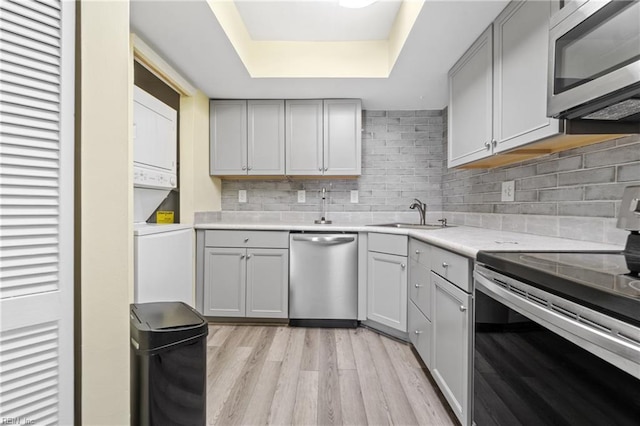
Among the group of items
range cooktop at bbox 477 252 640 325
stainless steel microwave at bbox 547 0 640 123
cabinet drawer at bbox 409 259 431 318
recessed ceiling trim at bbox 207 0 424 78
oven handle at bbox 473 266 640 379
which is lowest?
cabinet drawer at bbox 409 259 431 318

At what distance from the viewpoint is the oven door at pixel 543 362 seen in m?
0.62

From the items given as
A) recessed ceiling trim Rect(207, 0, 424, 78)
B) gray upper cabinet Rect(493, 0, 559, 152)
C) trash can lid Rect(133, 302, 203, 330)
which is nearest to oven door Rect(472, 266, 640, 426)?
gray upper cabinet Rect(493, 0, 559, 152)

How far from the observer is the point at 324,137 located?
120 inches

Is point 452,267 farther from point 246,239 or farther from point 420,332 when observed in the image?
point 246,239

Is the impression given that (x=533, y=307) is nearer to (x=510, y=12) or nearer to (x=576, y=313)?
(x=576, y=313)

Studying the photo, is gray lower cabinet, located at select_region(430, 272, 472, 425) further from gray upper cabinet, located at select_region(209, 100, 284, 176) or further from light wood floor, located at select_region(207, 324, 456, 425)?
gray upper cabinet, located at select_region(209, 100, 284, 176)

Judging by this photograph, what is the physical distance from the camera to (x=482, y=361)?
1196mm

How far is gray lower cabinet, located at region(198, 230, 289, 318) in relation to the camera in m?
2.73

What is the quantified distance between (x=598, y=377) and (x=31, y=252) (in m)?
1.44

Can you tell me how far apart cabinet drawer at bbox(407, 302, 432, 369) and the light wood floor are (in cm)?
12

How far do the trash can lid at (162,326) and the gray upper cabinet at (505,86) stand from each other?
167cm

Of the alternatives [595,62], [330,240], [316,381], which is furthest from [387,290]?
[595,62]

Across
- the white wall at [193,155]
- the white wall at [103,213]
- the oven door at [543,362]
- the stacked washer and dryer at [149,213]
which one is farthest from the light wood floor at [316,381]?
the white wall at [193,155]

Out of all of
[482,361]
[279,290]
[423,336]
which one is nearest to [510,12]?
[482,361]
